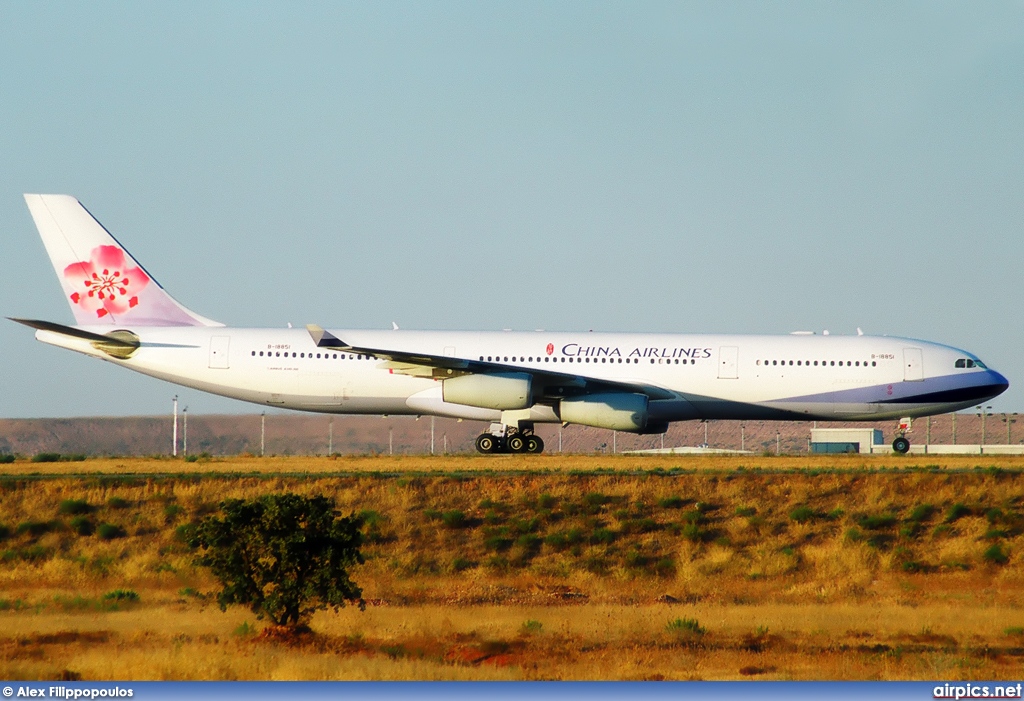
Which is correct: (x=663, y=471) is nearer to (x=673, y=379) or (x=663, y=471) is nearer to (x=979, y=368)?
(x=673, y=379)

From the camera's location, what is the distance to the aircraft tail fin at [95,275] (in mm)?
41781

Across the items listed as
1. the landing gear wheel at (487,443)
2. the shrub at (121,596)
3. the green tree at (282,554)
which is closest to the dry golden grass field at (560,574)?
the shrub at (121,596)

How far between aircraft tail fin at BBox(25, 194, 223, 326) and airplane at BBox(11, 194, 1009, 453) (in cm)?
74

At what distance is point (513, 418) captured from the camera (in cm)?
3894

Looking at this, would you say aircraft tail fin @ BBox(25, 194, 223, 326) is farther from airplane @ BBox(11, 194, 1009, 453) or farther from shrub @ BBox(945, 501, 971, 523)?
shrub @ BBox(945, 501, 971, 523)

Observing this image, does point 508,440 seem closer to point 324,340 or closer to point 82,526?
point 324,340

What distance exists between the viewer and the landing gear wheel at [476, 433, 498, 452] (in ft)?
131

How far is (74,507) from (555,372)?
54.0 ft

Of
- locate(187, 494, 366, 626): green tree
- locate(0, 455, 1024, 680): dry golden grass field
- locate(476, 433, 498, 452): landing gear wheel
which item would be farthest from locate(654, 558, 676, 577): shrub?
locate(476, 433, 498, 452): landing gear wheel

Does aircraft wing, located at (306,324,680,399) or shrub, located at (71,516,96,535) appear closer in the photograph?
shrub, located at (71,516,96,535)

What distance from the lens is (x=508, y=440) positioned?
3956 centimetres

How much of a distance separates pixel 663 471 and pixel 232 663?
1614 cm

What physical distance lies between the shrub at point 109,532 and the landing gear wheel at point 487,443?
1526 centimetres

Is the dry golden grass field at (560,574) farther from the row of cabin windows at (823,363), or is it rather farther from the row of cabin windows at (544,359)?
the row of cabin windows at (544,359)
